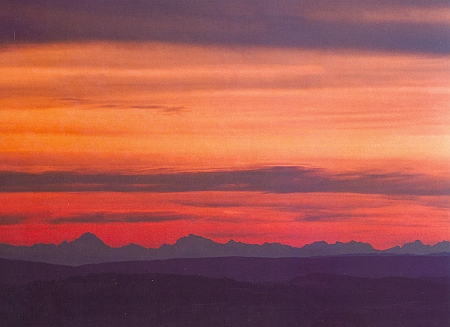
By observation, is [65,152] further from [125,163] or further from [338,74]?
[338,74]

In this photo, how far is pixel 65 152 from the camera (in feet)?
11.5

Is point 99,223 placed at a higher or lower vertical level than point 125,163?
lower

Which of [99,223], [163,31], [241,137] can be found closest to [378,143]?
[241,137]

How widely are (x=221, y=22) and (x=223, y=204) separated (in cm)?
96

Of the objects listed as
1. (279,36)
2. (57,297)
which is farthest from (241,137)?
(57,297)

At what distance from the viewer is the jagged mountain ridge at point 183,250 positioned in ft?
11.6

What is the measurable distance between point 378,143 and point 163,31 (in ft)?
4.26

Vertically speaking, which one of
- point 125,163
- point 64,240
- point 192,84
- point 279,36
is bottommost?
point 64,240

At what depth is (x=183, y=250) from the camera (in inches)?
141

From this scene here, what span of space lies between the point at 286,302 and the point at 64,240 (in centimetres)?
122

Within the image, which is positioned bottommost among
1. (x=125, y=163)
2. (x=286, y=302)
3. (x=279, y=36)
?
(x=286, y=302)

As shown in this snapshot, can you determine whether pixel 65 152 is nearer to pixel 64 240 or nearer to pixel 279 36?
pixel 64 240

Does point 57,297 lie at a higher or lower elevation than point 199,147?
lower

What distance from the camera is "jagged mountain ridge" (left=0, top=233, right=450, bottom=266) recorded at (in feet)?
11.6
